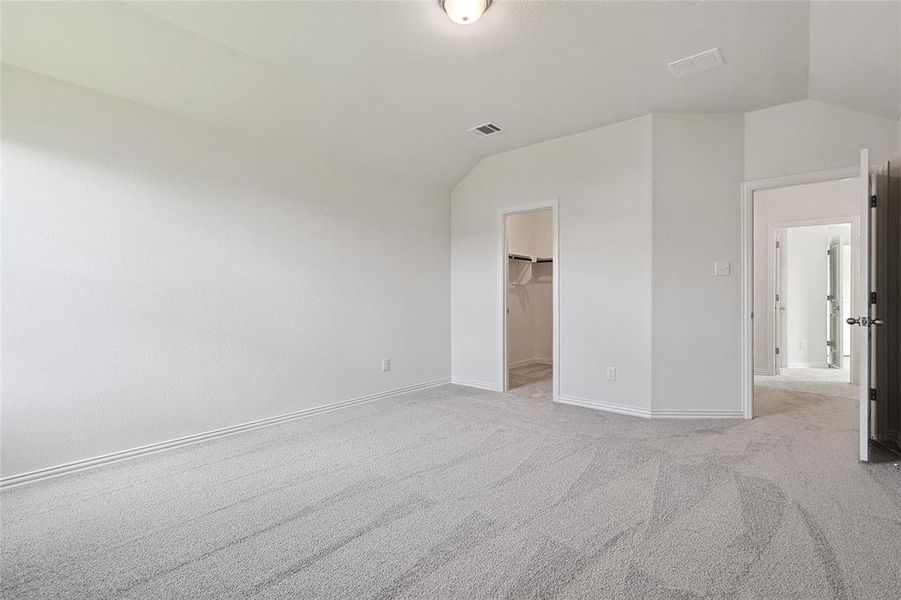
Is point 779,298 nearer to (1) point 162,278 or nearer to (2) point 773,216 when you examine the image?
(2) point 773,216

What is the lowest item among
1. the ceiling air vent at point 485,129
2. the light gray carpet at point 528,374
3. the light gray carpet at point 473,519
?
the light gray carpet at point 473,519

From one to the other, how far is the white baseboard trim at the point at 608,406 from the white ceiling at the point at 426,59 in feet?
8.35

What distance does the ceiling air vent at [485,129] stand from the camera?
3.75m

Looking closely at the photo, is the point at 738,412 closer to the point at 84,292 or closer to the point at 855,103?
the point at 855,103

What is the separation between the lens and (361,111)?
3326mm

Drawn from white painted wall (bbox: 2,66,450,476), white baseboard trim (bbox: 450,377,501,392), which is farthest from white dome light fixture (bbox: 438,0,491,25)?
white baseboard trim (bbox: 450,377,501,392)

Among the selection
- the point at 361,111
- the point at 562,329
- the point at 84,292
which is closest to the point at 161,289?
the point at 84,292

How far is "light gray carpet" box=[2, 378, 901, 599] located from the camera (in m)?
1.50

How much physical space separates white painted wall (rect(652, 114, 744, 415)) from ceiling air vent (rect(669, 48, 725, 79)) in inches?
28.3

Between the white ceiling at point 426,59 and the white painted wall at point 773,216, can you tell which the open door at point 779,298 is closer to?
the white painted wall at point 773,216

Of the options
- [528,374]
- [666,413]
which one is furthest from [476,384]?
[666,413]

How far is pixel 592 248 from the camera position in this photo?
3895 millimetres

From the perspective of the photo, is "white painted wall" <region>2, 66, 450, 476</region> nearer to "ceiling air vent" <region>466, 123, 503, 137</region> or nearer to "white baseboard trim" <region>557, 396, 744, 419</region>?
"ceiling air vent" <region>466, 123, 503, 137</region>

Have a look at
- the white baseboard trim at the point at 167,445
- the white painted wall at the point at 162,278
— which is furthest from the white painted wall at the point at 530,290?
the white baseboard trim at the point at 167,445
